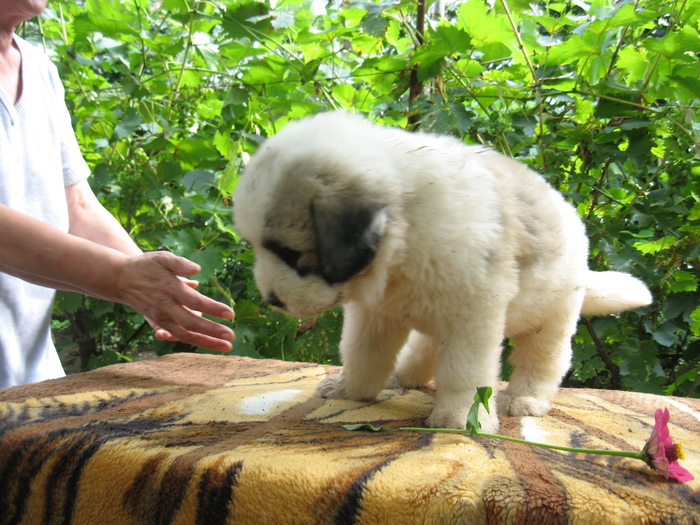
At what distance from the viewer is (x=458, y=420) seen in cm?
174

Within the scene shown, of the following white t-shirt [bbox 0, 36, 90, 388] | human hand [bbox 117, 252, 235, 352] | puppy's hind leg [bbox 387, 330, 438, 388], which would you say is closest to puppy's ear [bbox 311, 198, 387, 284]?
human hand [bbox 117, 252, 235, 352]

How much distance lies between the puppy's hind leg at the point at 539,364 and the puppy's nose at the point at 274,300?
937 mm

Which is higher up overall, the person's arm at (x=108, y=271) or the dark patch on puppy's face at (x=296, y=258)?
the dark patch on puppy's face at (x=296, y=258)

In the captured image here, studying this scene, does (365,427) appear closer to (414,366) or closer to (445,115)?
(414,366)

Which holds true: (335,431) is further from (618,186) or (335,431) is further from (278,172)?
(618,186)

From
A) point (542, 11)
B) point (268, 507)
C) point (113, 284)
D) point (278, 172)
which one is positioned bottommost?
point (268, 507)

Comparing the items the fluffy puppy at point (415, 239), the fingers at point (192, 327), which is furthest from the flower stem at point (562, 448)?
the fingers at point (192, 327)

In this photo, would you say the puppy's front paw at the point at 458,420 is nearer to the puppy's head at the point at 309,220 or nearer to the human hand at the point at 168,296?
the puppy's head at the point at 309,220

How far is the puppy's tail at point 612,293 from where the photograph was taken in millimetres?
2365

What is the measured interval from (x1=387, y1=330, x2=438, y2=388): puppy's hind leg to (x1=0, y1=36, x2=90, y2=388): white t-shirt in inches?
60.7

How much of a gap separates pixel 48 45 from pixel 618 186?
152 inches

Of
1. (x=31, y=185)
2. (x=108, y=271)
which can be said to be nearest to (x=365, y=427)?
(x=108, y=271)

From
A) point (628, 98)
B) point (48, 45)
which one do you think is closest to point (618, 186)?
point (628, 98)

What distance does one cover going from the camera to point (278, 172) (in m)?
1.64
